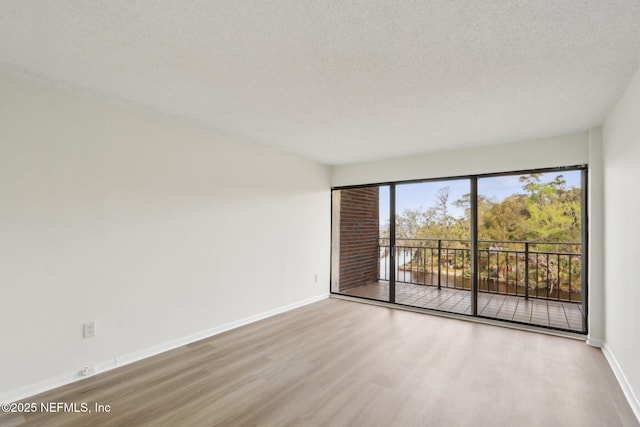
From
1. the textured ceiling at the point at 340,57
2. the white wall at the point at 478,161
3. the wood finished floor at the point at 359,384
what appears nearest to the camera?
the textured ceiling at the point at 340,57

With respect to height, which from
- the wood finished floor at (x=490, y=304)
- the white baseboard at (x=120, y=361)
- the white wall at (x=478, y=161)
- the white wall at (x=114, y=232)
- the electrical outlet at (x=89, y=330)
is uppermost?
the white wall at (x=478, y=161)

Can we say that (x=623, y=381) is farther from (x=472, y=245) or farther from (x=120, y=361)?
(x=120, y=361)

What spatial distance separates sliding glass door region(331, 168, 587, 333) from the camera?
4246mm

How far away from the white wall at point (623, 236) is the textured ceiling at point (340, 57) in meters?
0.23

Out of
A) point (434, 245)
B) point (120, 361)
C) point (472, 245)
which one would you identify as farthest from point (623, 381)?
point (120, 361)

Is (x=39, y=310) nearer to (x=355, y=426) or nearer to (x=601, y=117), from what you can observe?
(x=355, y=426)

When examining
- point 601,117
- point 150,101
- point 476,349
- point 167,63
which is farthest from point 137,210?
point 601,117

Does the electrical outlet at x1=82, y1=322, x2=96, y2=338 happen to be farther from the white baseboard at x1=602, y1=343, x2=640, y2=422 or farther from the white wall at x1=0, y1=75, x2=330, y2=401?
the white baseboard at x1=602, y1=343, x2=640, y2=422

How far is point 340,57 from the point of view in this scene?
1.94 m

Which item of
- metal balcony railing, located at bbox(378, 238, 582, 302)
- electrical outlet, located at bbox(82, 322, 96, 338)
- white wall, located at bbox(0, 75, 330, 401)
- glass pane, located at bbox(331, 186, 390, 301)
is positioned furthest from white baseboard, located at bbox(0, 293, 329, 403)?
metal balcony railing, located at bbox(378, 238, 582, 302)

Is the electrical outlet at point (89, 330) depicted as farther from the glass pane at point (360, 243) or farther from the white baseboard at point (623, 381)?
the white baseboard at point (623, 381)

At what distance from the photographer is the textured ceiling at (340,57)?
1.53 m

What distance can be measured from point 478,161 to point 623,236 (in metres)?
1.85

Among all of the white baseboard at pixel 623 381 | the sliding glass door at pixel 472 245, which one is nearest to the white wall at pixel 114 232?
the sliding glass door at pixel 472 245
